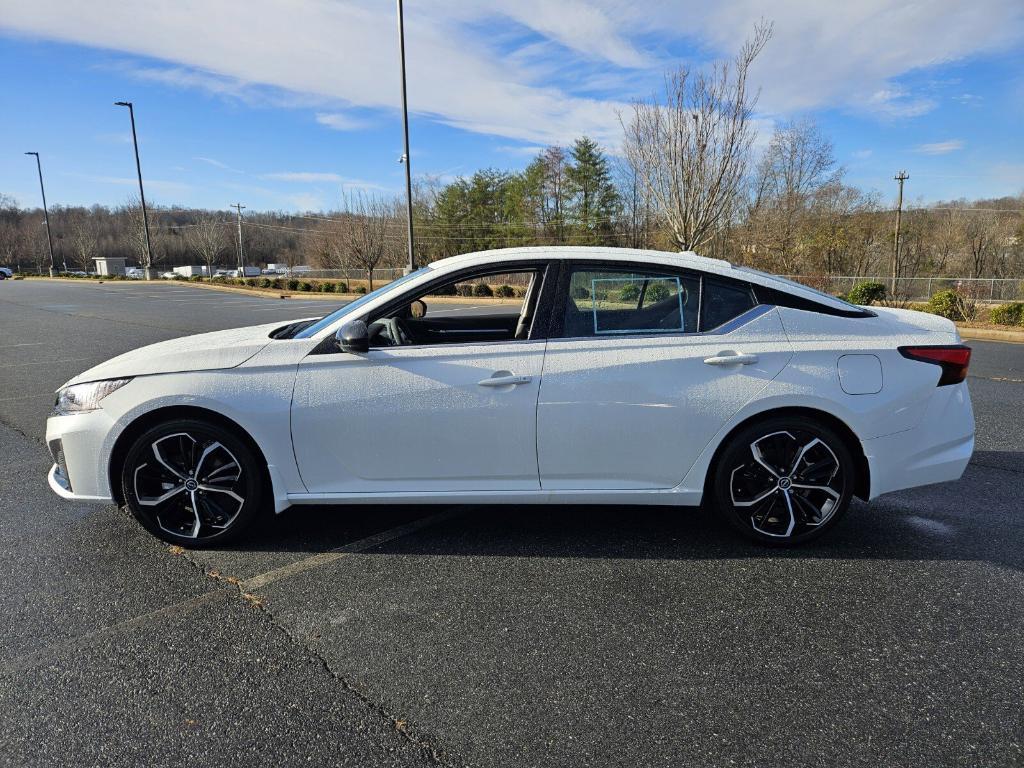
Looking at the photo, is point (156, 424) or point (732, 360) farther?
point (156, 424)

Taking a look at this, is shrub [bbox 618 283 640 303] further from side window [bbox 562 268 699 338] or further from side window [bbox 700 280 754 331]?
side window [bbox 700 280 754 331]

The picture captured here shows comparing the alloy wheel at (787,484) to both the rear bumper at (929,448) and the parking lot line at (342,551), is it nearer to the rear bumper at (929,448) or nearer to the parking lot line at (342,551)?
the rear bumper at (929,448)

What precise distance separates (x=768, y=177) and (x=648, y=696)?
45.9 meters

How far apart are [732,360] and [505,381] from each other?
3.77 feet

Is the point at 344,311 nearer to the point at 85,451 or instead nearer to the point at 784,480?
the point at 85,451

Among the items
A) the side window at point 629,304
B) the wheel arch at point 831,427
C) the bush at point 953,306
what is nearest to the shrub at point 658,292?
the side window at point 629,304

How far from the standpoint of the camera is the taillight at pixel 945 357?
3.34 meters

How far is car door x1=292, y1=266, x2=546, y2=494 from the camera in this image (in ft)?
10.8

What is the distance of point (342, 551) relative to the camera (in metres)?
3.50

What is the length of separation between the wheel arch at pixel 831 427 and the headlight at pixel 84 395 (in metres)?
3.11

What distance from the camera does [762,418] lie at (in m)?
3.37

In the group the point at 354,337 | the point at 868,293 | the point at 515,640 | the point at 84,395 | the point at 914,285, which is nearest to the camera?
the point at 515,640

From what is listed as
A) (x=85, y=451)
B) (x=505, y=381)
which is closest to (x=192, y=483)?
(x=85, y=451)

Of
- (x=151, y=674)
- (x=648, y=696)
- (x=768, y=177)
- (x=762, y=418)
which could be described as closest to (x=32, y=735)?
(x=151, y=674)
